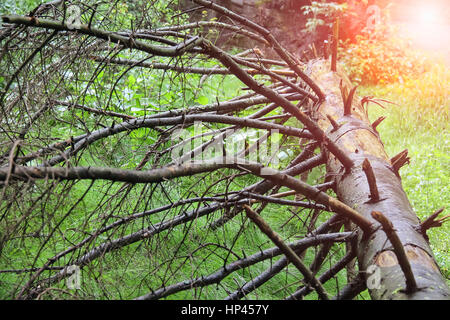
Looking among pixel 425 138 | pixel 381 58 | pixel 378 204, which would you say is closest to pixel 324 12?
pixel 381 58

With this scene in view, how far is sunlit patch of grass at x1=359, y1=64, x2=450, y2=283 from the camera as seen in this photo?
425cm

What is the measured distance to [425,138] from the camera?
18.4ft

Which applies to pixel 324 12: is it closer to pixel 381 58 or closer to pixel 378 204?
pixel 381 58

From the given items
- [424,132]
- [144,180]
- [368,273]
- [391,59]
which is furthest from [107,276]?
[391,59]

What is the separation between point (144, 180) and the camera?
1.43 metres

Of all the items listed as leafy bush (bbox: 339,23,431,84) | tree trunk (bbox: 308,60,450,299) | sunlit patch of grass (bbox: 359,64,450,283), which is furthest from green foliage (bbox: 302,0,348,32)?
tree trunk (bbox: 308,60,450,299)

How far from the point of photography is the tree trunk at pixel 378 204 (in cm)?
150

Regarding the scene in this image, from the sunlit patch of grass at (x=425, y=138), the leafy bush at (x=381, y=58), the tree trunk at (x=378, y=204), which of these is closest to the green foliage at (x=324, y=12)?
the leafy bush at (x=381, y=58)

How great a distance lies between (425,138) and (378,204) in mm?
4294

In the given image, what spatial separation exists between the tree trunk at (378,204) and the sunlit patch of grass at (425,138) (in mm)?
1575

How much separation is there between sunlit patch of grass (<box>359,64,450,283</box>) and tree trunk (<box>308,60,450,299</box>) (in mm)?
1575

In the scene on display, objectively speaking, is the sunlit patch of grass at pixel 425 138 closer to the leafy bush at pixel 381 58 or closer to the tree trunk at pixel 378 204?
the leafy bush at pixel 381 58
